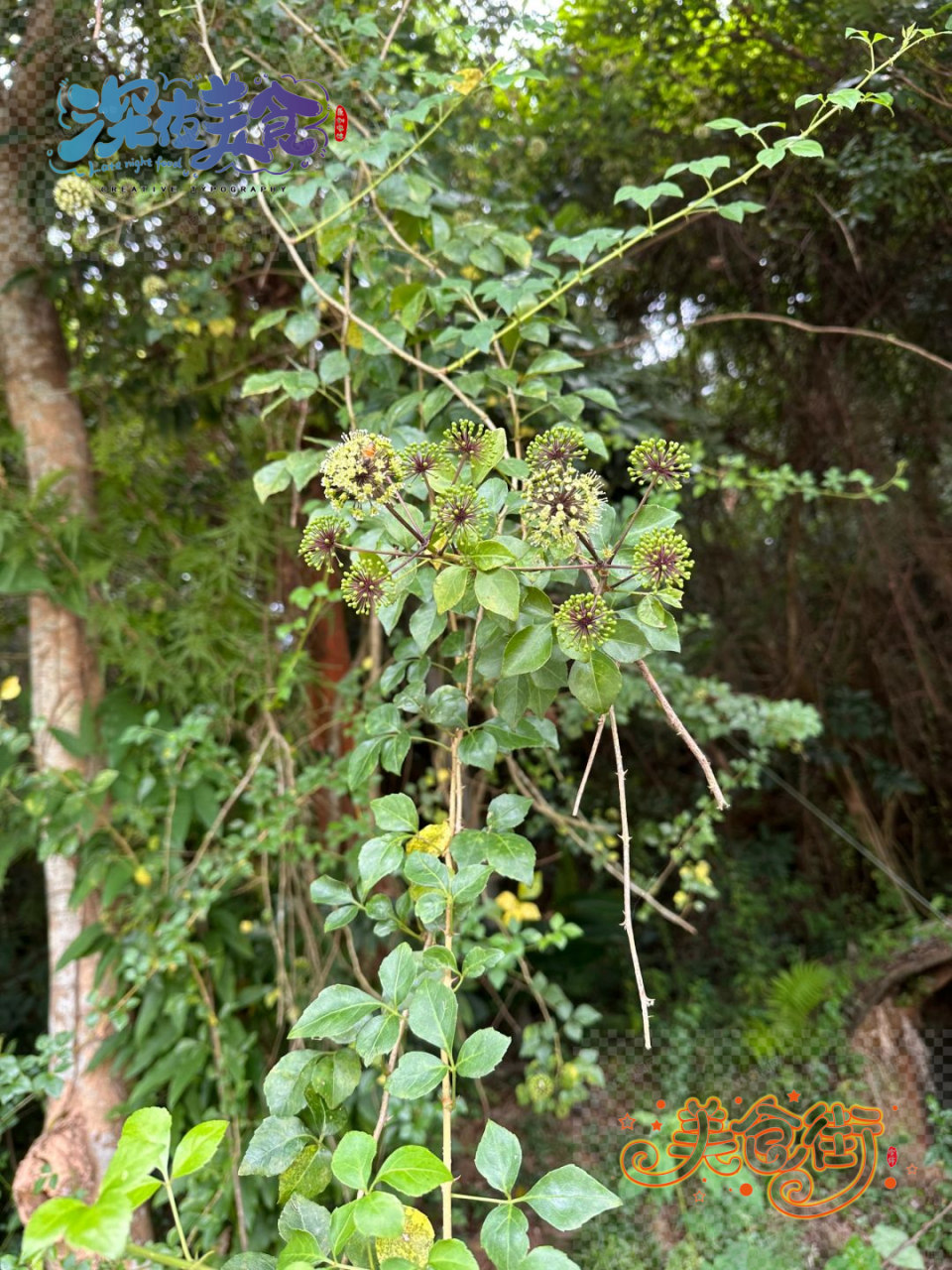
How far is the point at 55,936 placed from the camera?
4.64 ft

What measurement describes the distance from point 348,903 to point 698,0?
5.34ft

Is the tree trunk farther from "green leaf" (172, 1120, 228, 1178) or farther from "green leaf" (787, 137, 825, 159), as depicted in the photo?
"green leaf" (787, 137, 825, 159)

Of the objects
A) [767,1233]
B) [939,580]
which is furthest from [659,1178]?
[939,580]

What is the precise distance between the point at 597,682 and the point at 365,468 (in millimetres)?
220

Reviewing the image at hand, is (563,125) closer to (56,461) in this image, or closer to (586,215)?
(586,215)

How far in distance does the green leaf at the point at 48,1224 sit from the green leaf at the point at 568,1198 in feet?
0.76

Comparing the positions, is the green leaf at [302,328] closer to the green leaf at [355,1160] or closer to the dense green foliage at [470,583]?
the dense green foliage at [470,583]

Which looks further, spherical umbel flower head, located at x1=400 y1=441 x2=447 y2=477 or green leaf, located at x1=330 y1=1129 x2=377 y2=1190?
spherical umbel flower head, located at x1=400 y1=441 x2=447 y2=477

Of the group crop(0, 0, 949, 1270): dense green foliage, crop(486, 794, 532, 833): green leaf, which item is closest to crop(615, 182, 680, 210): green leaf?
crop(0, 0, 949, 1270): dense green foliage

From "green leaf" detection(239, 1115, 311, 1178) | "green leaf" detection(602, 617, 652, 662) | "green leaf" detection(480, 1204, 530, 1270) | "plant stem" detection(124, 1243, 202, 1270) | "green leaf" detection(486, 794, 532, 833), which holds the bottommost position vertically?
"green leaf" detection(480, 1204, 530, 1270)

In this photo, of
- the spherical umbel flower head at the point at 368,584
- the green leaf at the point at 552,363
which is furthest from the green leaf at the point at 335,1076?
the green leaf at the point at 552,363

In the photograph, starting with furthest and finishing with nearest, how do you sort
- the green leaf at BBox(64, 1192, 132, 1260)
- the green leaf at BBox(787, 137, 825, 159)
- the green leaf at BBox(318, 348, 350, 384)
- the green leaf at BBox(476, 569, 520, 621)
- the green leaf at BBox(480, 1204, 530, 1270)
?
the green leaf at BBox(318, 348, 350, 384), the green leaf at BBox(787, 137, 825, 159), the green leaf at BBox(476, 569, 520, 621), the green leaf at BBox(480, 1204, 530, 1270), the green leaf at BBox(64, 1192, 132, 1260)

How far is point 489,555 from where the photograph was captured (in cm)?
53

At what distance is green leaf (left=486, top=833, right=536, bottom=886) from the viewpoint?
572 mm
